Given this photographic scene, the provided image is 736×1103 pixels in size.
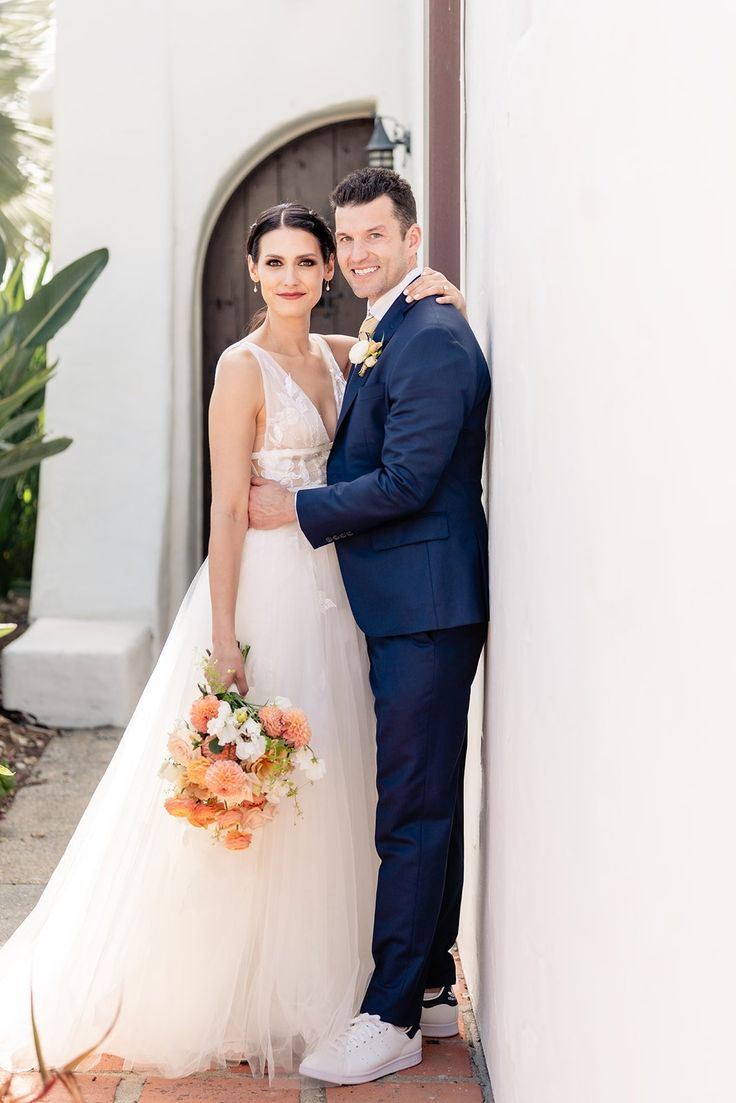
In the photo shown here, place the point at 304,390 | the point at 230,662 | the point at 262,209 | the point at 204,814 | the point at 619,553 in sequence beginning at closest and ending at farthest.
Result: 1. the point at 619,553
2. the point at 204,814
3. the point at 230,662
4. the point at 304,390
5. the point at 262,209

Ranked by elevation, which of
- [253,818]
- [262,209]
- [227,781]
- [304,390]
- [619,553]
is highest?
[262,209]

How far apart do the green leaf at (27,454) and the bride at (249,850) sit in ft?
→ 9.40

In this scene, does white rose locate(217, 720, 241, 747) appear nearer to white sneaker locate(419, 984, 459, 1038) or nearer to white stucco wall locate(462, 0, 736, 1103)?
white stucco wall locate(462, 0, 736, 1103)

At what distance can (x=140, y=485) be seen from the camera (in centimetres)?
679

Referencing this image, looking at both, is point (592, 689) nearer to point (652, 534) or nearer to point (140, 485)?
point (652, 534)

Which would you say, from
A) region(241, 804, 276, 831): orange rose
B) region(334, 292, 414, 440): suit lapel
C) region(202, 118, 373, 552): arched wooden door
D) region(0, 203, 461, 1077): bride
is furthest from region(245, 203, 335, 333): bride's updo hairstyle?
region(202, 118, 373, 552): arched wooden door

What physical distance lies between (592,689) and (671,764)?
1.31ft

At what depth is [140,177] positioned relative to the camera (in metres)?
6.82

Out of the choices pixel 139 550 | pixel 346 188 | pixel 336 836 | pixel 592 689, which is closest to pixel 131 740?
pixel 336 836

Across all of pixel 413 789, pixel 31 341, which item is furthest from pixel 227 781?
pixel 31 341

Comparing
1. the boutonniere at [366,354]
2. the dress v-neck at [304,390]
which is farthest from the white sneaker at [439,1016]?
the boutonniere at [366,354]

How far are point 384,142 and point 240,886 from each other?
4269 mm

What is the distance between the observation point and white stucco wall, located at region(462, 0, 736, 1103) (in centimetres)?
128

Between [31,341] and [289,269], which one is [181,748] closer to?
[289,269]
